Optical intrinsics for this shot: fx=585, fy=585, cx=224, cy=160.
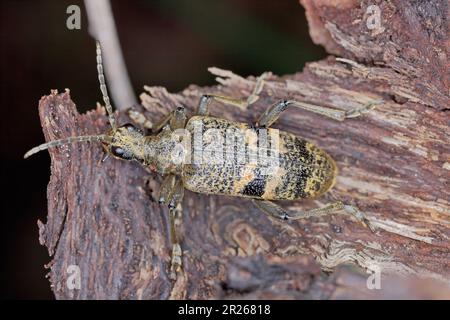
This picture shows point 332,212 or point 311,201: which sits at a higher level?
point 311,201

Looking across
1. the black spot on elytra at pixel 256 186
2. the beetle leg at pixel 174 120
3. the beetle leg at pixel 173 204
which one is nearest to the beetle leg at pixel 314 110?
the black spot on elytra at pixel 256 186

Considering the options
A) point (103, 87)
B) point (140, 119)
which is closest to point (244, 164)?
point (140, 119)

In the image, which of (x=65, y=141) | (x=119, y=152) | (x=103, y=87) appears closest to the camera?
(x=65, y=141)

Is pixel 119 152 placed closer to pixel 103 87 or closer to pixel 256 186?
pixel 103 87

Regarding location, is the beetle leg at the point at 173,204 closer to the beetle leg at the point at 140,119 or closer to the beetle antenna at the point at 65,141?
the beetle leg at the point at 140,119

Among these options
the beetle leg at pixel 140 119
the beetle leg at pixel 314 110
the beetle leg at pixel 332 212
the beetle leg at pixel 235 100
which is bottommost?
the beetle leg at pixel 332 212
